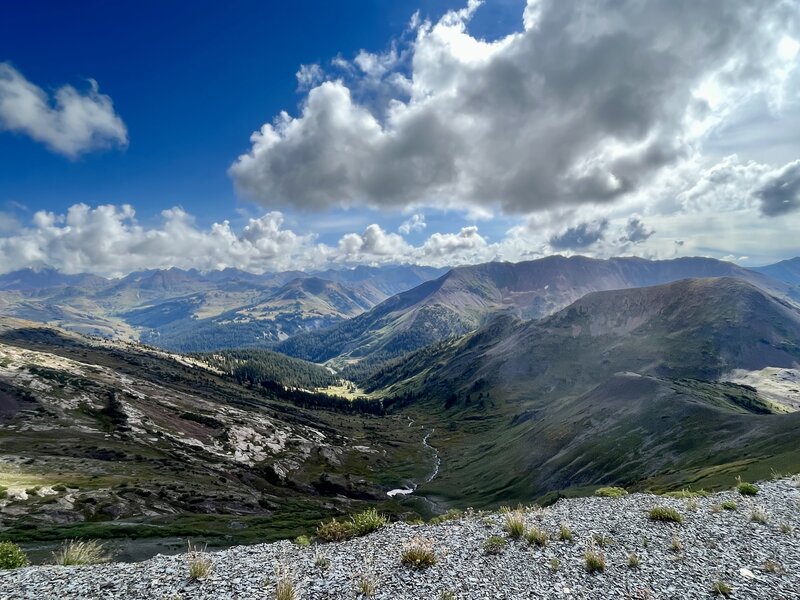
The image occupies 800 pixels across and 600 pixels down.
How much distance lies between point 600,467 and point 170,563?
11253 cm

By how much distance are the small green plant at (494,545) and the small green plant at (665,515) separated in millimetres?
9975

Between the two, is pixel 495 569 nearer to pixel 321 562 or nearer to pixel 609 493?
pixel 321 562

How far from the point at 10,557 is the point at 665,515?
34.8 meters

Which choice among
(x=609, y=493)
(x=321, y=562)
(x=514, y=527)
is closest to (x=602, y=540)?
(x=514, y=527)

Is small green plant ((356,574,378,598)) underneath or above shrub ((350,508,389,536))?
above

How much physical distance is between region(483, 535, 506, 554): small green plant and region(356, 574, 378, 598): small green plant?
635cm

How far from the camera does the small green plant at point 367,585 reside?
1631 centimetres

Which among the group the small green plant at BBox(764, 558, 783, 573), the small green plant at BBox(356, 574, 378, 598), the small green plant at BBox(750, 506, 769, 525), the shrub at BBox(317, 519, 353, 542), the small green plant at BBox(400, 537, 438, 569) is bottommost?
the small green plant at BBox(750, 506, 769, 525)

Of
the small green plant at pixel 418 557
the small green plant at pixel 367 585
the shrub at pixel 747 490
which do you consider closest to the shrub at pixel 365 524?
the small green plant at pixel 418 557

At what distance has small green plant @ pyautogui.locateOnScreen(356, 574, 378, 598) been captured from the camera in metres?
16.3

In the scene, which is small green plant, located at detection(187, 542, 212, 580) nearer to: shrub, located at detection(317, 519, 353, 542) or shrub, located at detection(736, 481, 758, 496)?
shrub, located at detection(317, 519, 353, 542)

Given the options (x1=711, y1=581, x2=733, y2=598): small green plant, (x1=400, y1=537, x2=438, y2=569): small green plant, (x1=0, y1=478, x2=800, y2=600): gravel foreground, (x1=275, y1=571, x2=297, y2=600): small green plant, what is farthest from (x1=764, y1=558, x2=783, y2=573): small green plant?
(x1=275, y1=571, x2=297, y2=600): small green plant

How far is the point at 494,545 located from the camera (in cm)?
2047

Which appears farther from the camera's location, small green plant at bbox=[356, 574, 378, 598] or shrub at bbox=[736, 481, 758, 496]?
shrub at bbox=[736, 481, 758, 496]
